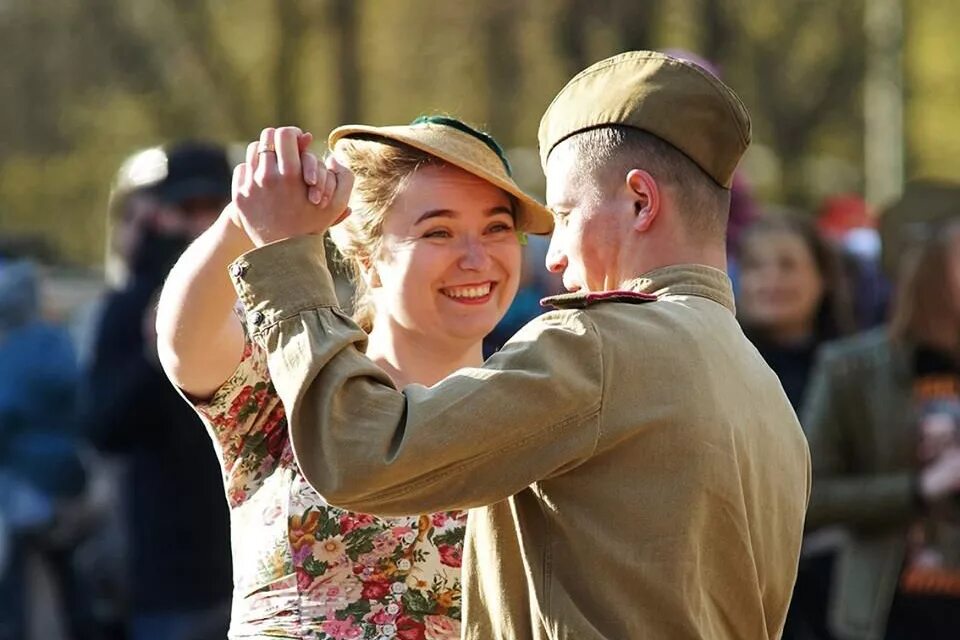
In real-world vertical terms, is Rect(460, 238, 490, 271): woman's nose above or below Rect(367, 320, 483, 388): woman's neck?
above

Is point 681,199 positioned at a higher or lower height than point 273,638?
higher

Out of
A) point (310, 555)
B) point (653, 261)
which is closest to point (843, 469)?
point (310, 555)

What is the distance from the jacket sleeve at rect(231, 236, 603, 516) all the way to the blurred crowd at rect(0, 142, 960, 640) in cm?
341

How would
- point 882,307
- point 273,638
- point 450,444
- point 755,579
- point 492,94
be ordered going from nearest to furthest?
1. point 450,444
2. point 755,579
3. point 273,638
4. point 882,307
5. point 492,94

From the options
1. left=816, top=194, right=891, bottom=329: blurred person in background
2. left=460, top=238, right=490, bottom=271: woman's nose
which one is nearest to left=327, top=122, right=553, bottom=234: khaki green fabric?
left=460, top=238, right=490, bottom=271: woman's nose

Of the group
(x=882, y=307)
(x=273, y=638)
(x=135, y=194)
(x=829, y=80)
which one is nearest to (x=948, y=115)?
(x=829, y=80)

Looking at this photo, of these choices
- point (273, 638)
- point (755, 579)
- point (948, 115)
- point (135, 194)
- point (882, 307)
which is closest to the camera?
point (755, 579)

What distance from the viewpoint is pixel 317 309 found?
2826mm

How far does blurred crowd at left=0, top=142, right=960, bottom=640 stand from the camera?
6277 millimetres

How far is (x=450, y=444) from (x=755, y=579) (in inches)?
21.3

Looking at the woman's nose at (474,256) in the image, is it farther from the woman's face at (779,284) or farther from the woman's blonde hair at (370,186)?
the woman's face at (779,284)

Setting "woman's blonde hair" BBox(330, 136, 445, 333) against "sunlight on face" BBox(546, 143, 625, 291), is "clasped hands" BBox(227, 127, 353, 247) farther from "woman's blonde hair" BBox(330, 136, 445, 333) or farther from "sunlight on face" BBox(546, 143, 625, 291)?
"woman's blonde hair" BBox(330, 136, 445, 333)

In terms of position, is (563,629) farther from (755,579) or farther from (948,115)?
(948,115)

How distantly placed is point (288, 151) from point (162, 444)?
414 centimetres
